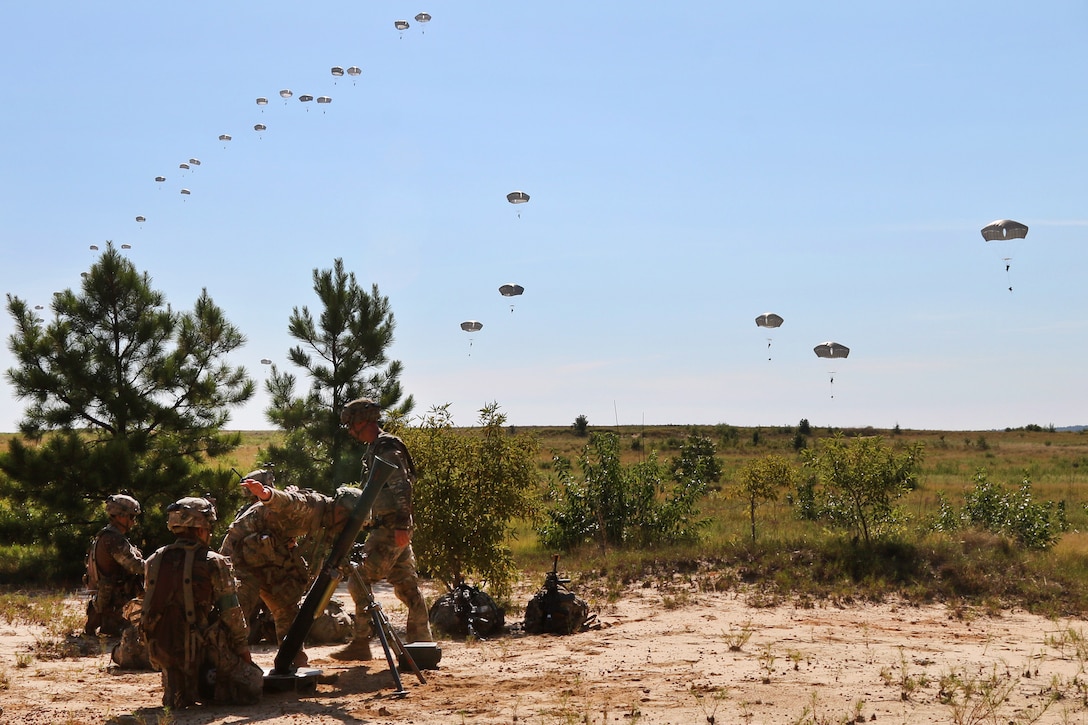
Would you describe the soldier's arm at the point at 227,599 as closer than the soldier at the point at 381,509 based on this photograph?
Yes

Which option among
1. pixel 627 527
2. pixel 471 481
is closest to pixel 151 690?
pixel 471 481

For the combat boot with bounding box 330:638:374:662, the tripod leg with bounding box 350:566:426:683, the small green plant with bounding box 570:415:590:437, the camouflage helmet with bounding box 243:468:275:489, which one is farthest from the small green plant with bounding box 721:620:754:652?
→ the small green plant with bounding box 570:415:590:437

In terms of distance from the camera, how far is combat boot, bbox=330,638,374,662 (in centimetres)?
939

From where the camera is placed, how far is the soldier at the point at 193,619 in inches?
288

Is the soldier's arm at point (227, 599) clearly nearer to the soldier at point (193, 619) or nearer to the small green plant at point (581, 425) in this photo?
the soldier at point (193, 619)

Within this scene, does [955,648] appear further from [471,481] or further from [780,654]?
[471,481]

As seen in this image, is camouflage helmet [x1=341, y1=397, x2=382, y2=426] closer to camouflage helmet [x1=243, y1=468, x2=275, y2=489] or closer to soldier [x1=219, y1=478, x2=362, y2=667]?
soldier [x1=219, y1=478, x2=362, y2=667]

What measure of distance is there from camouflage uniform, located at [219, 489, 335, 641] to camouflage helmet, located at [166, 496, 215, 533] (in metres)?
1.20

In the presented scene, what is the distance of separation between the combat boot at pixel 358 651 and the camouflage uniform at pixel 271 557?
0.68 meters

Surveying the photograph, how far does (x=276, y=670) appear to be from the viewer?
7.91 m

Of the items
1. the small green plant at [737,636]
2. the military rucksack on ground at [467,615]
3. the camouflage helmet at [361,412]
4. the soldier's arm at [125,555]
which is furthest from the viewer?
the military rucksack on ground at [467,615]

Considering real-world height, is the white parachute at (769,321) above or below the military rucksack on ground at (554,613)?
above

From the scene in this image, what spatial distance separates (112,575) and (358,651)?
2955mm

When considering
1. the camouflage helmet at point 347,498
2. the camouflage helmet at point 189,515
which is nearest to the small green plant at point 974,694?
the camouflage helmet at point 347,498
